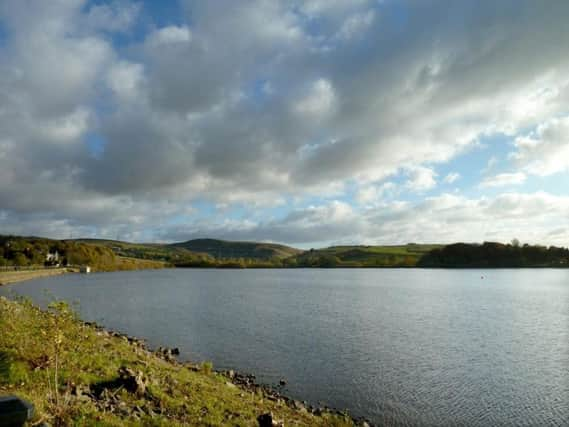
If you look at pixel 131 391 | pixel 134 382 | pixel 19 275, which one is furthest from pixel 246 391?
pixel 19 275

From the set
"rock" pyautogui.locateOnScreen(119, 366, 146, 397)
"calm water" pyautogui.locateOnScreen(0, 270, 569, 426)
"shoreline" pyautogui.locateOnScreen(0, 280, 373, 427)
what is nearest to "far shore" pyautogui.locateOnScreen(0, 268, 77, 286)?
"calm water" pyautogui.locateOnScreen(0, 270, 569, 426)

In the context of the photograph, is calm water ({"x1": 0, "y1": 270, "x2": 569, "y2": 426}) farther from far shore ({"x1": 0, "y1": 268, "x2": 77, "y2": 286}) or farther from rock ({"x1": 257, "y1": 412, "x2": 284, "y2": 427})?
far shore ({"x1": 0, "y1": 268, "x2": 77, "y2": 286})

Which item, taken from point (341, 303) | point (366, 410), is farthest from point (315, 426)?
point (341, 303)

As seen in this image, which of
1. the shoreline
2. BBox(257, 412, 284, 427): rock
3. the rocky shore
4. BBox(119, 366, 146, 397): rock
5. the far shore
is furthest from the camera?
the far shore

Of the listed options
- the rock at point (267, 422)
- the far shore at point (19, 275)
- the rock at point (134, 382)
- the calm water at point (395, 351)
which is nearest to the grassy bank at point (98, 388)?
the rock at point (134, 382)

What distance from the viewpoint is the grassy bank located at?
1253 cm

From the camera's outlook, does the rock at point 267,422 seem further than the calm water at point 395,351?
No

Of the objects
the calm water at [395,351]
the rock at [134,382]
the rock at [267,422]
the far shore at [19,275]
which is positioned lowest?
the far shore at [19,275]

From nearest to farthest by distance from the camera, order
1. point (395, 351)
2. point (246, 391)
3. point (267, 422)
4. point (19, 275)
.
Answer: point (267, 422) → point (246, 391) → point (395, 351) → point (19, 275)

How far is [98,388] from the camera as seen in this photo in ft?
55.7

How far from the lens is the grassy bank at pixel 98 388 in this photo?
41.1 ft

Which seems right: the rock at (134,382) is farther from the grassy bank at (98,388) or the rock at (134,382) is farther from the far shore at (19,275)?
the far shore at (19,275)

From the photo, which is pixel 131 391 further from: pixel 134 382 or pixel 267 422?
pixel 267 422

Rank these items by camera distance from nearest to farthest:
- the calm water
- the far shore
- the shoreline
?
the shoreline < the calm water < the far shore
